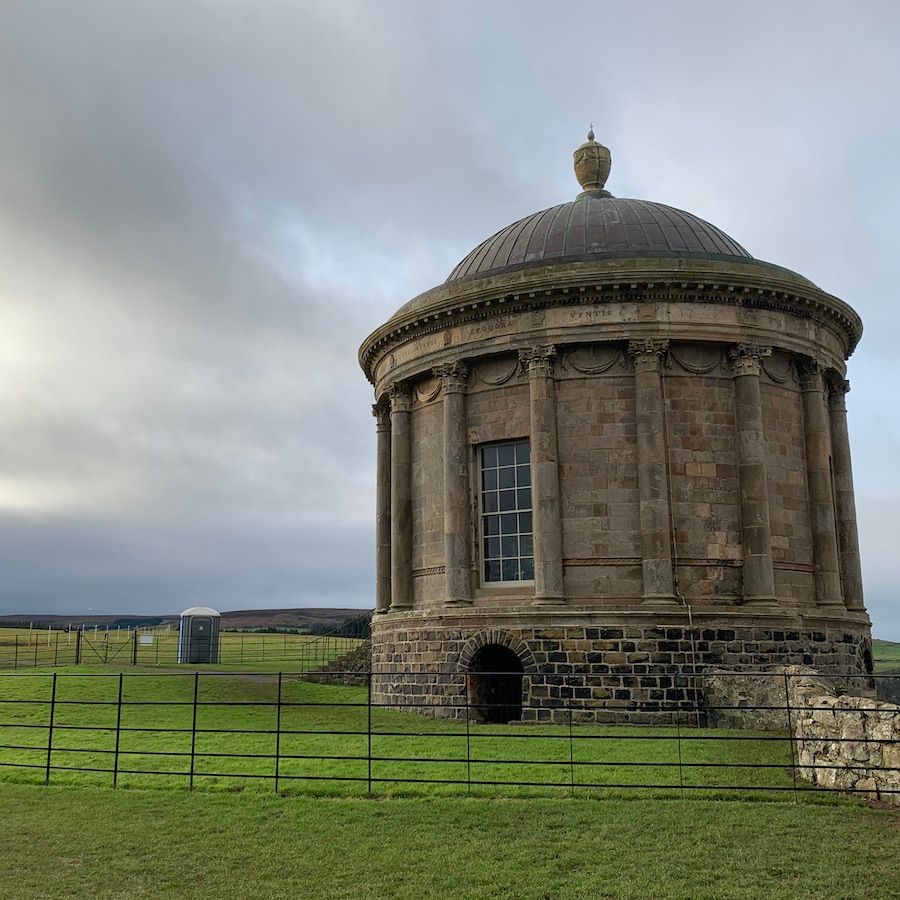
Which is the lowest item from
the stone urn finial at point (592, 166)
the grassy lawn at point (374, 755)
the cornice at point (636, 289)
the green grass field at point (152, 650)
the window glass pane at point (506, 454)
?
the grassy lawn at point (374, 755)

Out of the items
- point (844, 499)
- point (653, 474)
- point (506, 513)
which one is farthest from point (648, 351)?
point (844, 499)

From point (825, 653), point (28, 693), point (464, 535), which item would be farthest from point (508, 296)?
point (28, 693)

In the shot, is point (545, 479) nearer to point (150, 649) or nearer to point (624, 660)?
point (624, 660)

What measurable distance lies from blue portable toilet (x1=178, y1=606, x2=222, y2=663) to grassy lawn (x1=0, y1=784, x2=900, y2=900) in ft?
102

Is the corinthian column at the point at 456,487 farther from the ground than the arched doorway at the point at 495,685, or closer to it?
farther from the ground

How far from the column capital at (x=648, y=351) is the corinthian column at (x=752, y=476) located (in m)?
1.94

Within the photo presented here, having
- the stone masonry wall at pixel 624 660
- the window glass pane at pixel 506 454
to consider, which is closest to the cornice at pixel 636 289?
the window glass pane at pixel 506 454

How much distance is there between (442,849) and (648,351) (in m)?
15.5

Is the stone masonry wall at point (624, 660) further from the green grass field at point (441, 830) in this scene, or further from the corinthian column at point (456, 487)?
the green grass field at point (441, 830)

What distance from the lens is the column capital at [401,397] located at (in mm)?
27000

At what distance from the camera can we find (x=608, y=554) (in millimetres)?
22531

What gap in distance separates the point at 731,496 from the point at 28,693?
19.8m

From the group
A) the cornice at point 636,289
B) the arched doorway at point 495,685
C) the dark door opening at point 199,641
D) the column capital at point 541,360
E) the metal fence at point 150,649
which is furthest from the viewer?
the dark door opening at point 199,641

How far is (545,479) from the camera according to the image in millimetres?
22844
